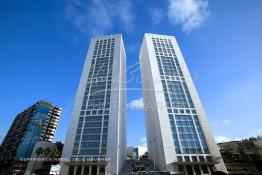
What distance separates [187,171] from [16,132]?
321 ft

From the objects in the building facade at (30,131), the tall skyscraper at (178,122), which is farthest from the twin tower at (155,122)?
the building facade at (30,131)

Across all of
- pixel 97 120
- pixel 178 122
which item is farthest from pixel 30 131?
pixel 178 122

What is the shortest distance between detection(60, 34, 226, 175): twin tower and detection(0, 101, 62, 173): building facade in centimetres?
4084

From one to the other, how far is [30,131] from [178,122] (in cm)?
7866

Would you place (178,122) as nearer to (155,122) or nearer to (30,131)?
(155,122)

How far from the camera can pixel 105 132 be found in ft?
186

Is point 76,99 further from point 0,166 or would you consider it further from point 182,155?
point 0,166

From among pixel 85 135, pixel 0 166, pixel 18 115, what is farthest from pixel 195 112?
pixel 18 115

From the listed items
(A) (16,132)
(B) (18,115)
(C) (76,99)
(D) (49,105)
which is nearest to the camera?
(C) (76,99)

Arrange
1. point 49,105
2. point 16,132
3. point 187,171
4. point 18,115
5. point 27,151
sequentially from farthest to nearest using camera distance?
point 18,115 → point 49,105 → point 16,132 → point 27,151 → point 187,171

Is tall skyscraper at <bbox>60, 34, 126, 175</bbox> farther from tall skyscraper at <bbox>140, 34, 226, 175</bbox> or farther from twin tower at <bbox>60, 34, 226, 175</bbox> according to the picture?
tall skyscraper at <bbox>140, 34, 226, 175</bbox>

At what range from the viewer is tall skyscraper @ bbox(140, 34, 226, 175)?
159 feet

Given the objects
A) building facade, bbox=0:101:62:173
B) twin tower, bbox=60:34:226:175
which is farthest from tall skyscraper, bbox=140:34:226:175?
building facade, bbox=0:101:62:173

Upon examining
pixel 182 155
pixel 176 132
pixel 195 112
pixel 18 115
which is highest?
pixel 18 115
